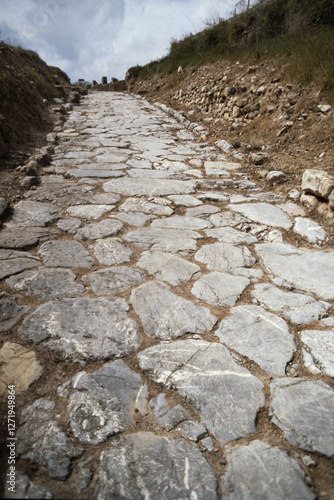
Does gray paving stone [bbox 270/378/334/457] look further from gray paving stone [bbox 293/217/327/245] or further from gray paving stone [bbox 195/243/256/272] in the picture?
gray paving stone [bbox 293/217/327/245]

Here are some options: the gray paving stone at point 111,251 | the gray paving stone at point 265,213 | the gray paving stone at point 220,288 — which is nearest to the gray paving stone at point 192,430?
the gray paving stone at point 220,288

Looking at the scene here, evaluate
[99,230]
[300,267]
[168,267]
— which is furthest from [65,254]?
[300,267]

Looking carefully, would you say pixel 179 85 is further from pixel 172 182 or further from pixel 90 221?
pixel 90 221

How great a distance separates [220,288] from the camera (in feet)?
6.82

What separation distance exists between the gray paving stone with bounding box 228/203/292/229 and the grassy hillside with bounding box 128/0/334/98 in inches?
86.1

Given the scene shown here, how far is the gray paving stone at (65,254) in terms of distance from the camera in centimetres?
226

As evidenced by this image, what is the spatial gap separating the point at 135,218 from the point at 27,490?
7.60 feet

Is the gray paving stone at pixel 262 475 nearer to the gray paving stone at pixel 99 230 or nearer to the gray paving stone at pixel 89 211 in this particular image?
the gray paving stone at pixel 99 230

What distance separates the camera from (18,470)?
40.2 inches

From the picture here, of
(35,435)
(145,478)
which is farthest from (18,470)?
(145,478)

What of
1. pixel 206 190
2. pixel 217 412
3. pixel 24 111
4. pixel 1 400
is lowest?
pixel 217 412

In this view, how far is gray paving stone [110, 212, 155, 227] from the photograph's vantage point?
2.91m

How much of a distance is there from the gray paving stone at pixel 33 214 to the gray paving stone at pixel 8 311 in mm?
1095

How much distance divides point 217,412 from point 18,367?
95cm
